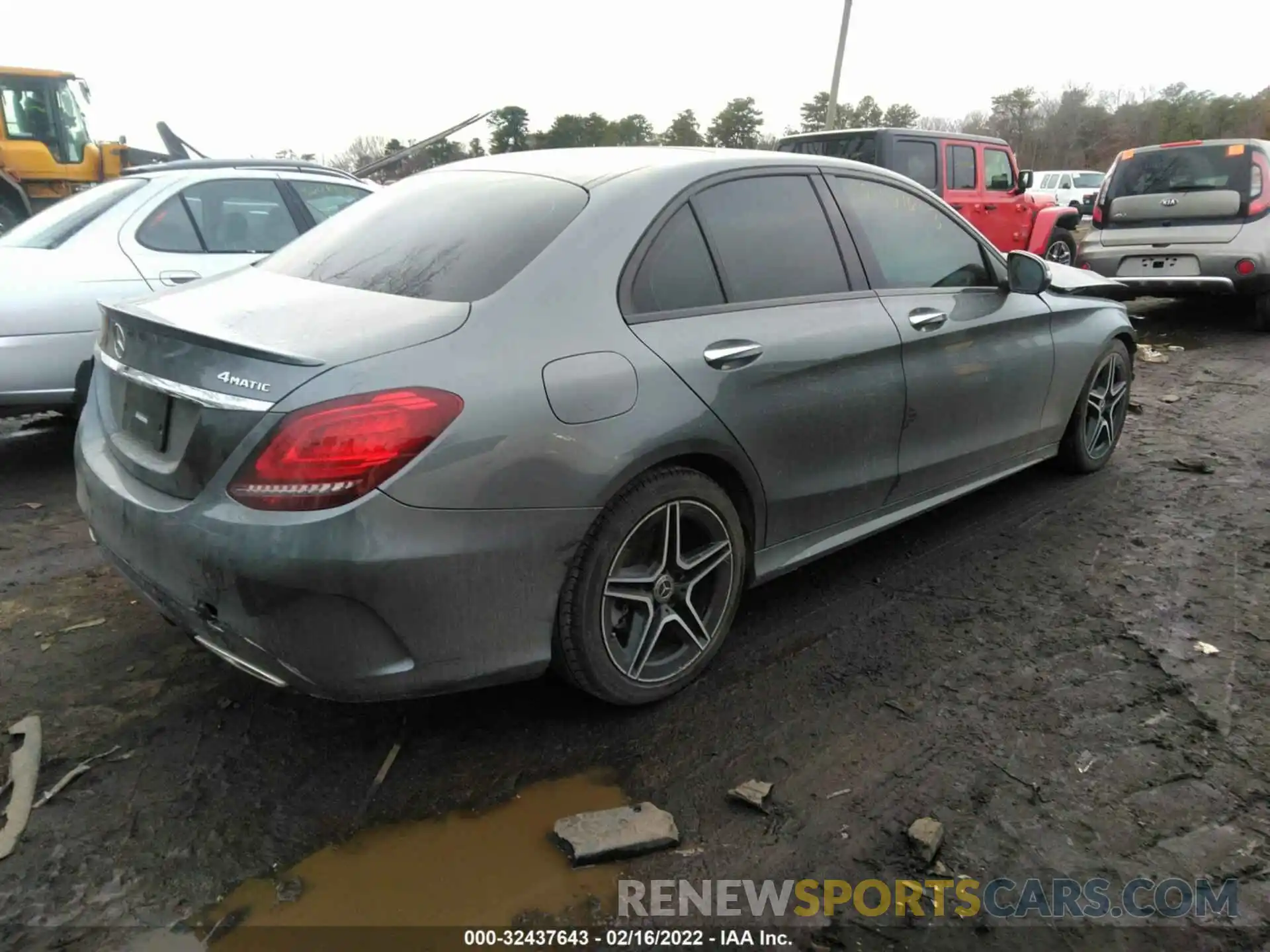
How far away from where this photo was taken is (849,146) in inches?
402

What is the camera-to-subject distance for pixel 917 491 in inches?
148

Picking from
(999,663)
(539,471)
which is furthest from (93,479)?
(999,663)

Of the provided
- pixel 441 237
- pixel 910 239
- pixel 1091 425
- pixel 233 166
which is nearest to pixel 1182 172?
pixel 1091 425

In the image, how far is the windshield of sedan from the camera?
5.05 metres

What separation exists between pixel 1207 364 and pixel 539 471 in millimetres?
7622

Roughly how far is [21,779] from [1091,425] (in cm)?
493

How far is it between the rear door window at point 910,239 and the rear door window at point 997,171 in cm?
823

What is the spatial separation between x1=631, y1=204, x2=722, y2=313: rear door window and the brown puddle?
4.83 ft

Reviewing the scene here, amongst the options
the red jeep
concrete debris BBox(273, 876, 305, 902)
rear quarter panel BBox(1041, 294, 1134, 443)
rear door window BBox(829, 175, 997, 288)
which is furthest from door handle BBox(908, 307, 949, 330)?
the red jeep

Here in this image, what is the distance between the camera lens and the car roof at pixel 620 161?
300 cm

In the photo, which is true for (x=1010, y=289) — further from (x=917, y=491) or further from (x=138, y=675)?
(x=138, y=675)

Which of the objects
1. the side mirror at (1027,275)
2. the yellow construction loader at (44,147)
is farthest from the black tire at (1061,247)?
the yellow construction loader at (44,147)

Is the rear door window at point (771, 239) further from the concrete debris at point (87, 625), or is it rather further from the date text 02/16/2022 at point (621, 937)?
the concrete debris at point (87, 625)

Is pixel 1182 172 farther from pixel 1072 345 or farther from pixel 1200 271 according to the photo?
pixel 1072 345
